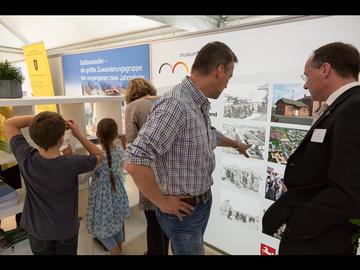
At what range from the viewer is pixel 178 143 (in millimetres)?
1220

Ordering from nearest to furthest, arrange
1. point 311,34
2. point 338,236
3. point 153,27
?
point 338,236 → point 311,34 → point 153,27

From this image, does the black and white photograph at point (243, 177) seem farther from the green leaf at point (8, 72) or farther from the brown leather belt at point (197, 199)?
the green leaf at point (8, 72)

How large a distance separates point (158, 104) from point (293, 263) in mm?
909

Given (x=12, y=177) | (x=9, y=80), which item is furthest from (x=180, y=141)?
(x=12, y=177)

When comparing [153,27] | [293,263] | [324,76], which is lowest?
[293,263]

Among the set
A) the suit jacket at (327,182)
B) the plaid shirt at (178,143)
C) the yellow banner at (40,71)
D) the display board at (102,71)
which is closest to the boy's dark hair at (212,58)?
the plaid shirt at (178,143)

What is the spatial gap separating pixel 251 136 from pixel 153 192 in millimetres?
1369

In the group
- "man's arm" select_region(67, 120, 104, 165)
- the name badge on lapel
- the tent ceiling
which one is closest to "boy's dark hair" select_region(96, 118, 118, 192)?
"man's arm" select_region(67, 120, 104, 165)

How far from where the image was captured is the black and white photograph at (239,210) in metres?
2.38

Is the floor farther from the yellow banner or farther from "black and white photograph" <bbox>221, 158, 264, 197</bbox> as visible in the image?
the yellow banner
